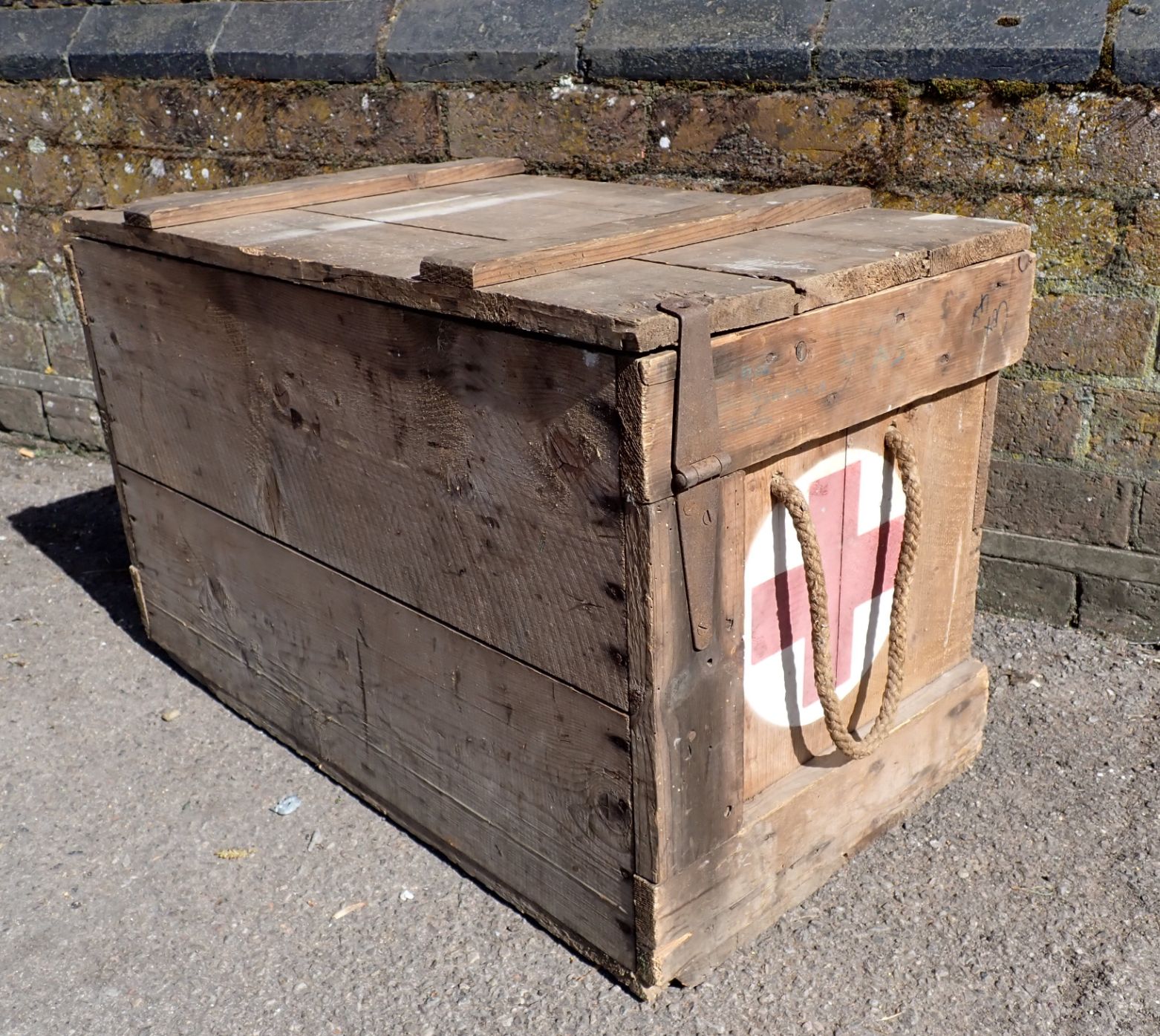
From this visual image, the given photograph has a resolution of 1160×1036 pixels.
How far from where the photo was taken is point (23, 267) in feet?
14.0

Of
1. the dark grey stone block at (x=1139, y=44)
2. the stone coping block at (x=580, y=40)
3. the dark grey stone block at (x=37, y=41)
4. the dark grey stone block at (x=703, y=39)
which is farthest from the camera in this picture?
the dark grey stone block at (x=37, y=41)

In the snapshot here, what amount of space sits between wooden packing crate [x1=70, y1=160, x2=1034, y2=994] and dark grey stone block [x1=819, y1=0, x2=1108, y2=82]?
0.42 metres

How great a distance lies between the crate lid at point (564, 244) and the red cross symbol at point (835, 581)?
1.20ft

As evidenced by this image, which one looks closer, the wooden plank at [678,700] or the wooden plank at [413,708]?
the wooden plank at [678,700]

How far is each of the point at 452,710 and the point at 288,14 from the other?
2412 millimetres

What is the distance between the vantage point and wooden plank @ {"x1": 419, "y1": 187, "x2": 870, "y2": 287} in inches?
68.1

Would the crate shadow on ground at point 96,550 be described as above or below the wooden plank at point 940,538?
below

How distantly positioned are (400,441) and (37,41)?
2.97 meters

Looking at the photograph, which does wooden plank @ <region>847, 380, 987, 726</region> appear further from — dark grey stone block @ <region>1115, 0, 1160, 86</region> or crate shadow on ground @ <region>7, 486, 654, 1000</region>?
crate shadow on ground @ <region>7, 486, 654, 1000</region>

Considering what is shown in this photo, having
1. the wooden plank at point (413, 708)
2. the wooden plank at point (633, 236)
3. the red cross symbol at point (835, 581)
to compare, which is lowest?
the wooden plank at point (413, 708)

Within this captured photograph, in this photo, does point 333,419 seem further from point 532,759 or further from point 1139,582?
point 1139,582

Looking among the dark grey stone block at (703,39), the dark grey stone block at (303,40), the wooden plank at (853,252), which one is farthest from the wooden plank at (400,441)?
the dark grey stone block at (703,39)

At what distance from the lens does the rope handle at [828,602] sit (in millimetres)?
1810

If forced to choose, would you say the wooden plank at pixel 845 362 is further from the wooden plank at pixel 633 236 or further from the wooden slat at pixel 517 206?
the wooden slat at pixel 517 206
